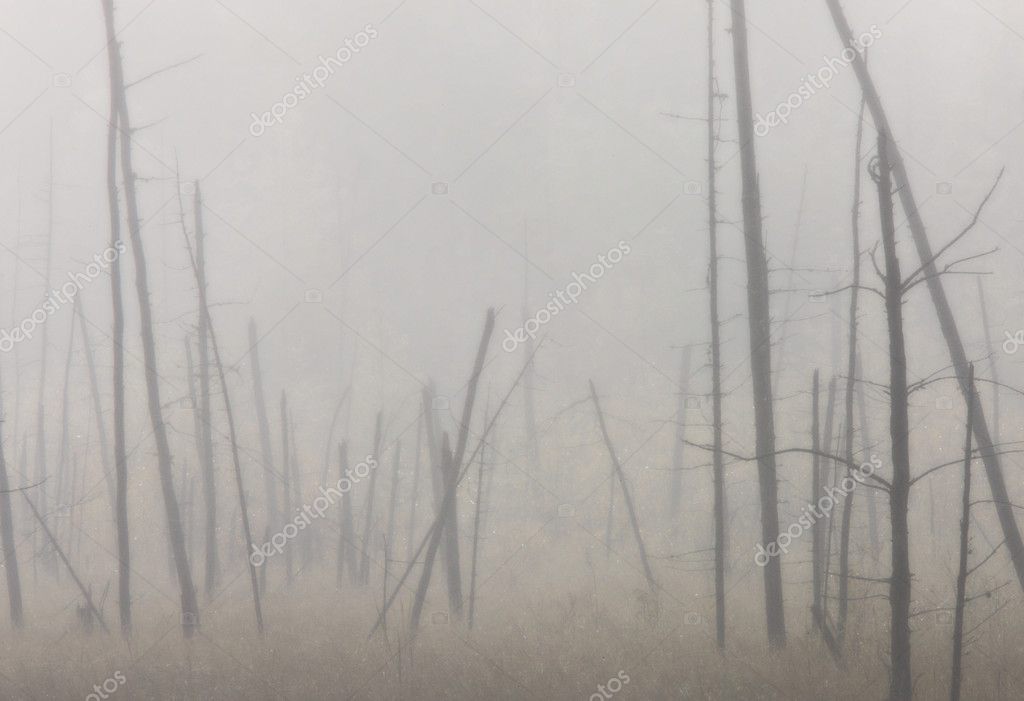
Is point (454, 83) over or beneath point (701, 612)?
over

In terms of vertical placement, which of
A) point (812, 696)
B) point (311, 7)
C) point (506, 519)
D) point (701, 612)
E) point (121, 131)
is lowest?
point (812, 696)

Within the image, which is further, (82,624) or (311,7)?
(311,7)

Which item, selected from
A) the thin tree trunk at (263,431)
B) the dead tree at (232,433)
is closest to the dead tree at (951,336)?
the dead tree at (232,433)

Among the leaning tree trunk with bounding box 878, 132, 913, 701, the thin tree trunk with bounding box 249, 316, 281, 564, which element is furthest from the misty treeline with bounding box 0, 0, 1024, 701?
the thin tree trunk with bounding box 249, 316, 281, 564

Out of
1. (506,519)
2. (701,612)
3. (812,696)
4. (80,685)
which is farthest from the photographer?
(506,519)

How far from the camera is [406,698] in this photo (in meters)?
9.28

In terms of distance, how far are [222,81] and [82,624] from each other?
91.1ft

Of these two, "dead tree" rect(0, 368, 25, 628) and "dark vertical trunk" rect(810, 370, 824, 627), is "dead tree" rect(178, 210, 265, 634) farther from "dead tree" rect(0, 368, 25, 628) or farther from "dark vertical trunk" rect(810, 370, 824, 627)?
"dark vertical trunk" rect(810, 370, 824, 627)

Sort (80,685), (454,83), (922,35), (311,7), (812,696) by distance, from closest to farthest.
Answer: (812,696)
(80,685)
(922,35)
(454,83)
(311,7)

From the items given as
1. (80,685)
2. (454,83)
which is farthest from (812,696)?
(454,83)

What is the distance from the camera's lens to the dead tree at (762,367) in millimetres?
10320

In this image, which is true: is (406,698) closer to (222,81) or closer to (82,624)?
(82,624)

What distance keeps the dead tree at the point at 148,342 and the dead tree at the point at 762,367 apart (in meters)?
7.73

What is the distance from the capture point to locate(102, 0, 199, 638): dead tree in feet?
40.7
